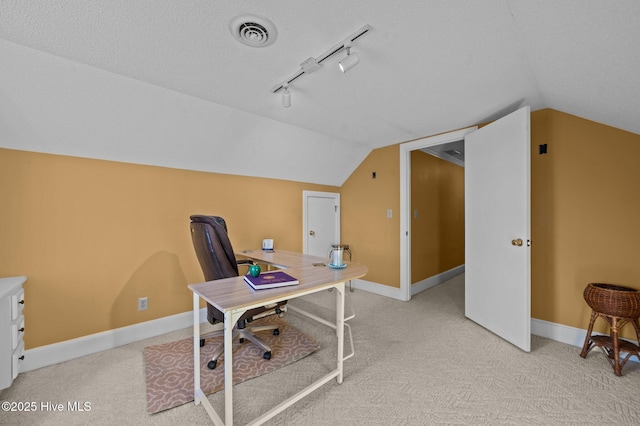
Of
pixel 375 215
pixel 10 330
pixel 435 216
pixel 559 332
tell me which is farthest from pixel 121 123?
pixel 559 332

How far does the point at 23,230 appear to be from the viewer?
6.57 ft

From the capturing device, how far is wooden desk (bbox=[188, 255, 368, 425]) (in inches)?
50.1

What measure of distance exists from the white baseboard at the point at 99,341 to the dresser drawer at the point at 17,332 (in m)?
0.20

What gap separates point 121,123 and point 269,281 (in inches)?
75.7

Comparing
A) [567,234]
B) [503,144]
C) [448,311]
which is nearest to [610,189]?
[567,234]

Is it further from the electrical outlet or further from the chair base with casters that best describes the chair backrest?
the electrical outlet

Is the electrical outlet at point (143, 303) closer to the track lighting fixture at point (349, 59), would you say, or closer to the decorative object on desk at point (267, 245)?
the decorative object on desk at point (267, 245)

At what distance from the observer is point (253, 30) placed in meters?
1.52

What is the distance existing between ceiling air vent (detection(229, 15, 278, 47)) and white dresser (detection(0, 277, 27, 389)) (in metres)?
2.19

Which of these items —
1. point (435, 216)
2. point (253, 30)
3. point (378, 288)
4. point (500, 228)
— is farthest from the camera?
point (435, 216)

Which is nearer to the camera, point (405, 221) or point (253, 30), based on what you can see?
point (253, 30)

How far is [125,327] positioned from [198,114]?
7.03 ft

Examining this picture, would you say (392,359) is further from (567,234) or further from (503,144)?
(503,144)

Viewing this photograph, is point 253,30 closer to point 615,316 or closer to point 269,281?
point 269,281
